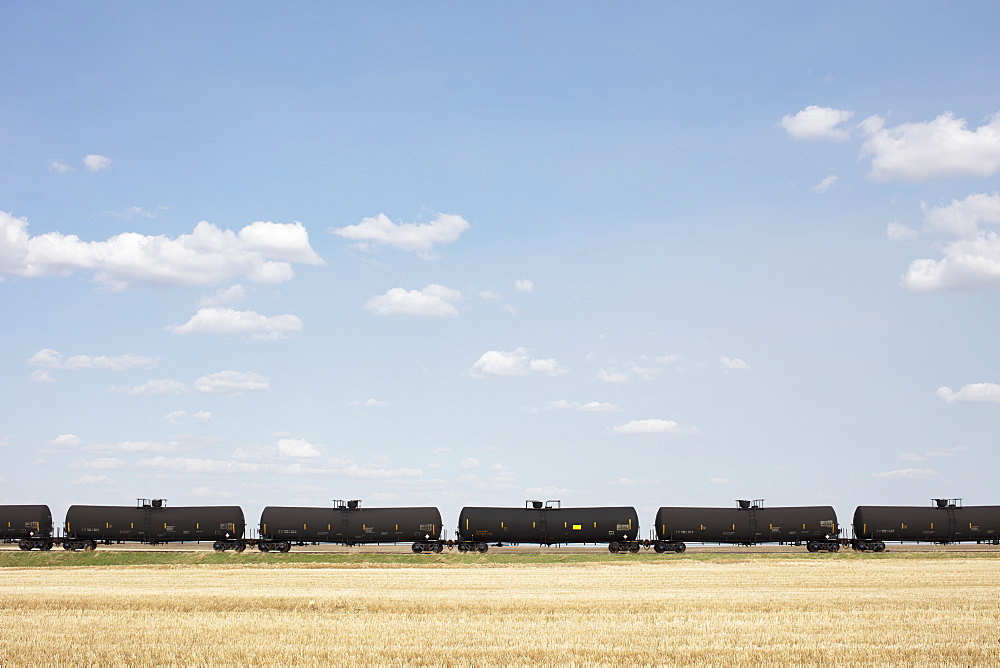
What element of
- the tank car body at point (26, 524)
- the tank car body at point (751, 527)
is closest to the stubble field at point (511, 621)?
the tank car body at point (751, 527)

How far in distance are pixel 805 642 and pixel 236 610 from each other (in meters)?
16.7

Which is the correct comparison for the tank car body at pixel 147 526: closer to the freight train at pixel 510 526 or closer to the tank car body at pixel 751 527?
the freight train at pixel 510 526

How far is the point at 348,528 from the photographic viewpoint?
67.8m

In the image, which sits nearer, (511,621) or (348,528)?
(511,621)

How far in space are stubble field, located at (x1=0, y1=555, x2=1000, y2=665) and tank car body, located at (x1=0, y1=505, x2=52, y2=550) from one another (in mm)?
27788

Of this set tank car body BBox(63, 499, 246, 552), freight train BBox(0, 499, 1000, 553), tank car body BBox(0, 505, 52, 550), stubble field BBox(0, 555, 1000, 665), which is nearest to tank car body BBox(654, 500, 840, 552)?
→ freight train BBox(0, 499, 1000, 553)

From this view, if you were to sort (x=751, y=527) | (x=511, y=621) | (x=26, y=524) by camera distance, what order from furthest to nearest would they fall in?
(x=26, y=524) < (x=751, y=527) < (x=511, y=621)

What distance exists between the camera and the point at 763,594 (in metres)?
33.0

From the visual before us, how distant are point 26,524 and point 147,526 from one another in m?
9.41

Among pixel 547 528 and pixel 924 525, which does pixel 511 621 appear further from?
pixel 924 525

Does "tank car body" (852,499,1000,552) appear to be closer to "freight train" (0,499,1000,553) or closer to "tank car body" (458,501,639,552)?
"freight train" (0,499,1000,553)

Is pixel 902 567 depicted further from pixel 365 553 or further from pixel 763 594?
pixel 365 553

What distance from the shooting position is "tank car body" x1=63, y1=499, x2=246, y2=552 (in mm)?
68000

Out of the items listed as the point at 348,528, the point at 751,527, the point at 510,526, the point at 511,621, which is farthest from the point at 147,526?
the point at 511,621
